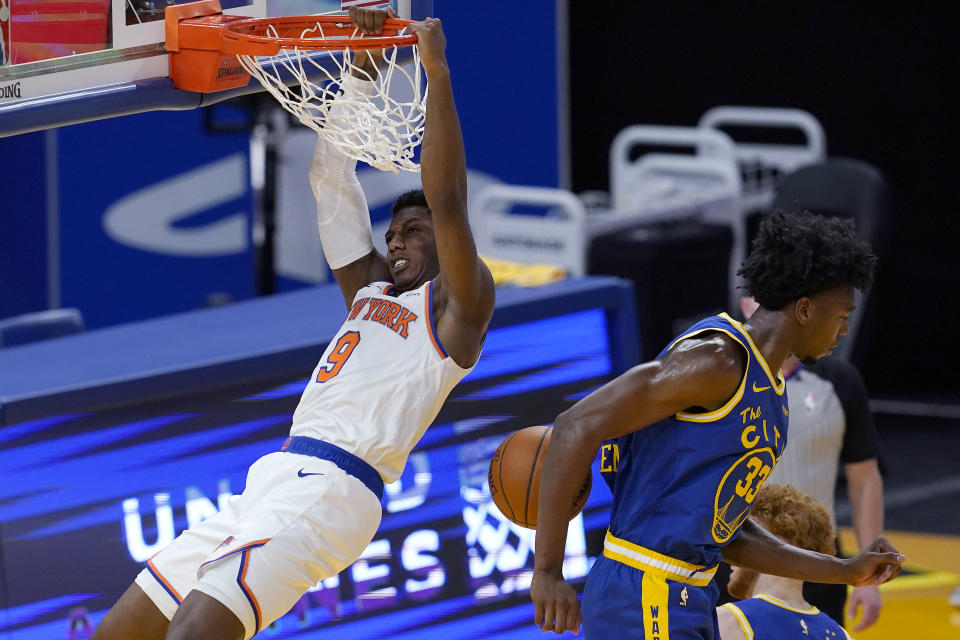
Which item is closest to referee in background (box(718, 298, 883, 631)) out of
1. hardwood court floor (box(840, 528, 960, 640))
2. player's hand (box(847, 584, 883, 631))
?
player's hand (box(847, 584, 883, 631))

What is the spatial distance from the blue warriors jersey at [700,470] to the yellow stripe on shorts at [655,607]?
5 cm

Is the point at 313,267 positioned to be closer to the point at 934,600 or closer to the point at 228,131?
the point at 228,131

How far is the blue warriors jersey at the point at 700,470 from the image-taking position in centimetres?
349

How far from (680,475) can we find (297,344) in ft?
6.37

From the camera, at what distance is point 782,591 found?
4.01 metres

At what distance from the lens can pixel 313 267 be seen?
34.7ft

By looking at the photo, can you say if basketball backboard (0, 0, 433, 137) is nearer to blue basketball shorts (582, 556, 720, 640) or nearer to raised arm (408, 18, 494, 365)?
raised arm (408, 18, 494, 365)

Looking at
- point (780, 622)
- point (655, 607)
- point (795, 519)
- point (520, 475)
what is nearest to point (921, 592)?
point (795, 519)

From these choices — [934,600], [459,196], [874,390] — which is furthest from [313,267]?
[459,196]

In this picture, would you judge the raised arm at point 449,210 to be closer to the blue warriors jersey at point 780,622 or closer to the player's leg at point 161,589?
the player's leg at point 161,589

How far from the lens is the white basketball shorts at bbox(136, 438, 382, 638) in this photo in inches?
148

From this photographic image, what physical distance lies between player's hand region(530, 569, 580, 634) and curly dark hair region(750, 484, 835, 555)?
89 centimetres

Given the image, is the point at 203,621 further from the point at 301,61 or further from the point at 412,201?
the point at 301,61

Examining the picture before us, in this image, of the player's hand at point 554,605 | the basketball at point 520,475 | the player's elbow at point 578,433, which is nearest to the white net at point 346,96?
the basketball at point 520,475
